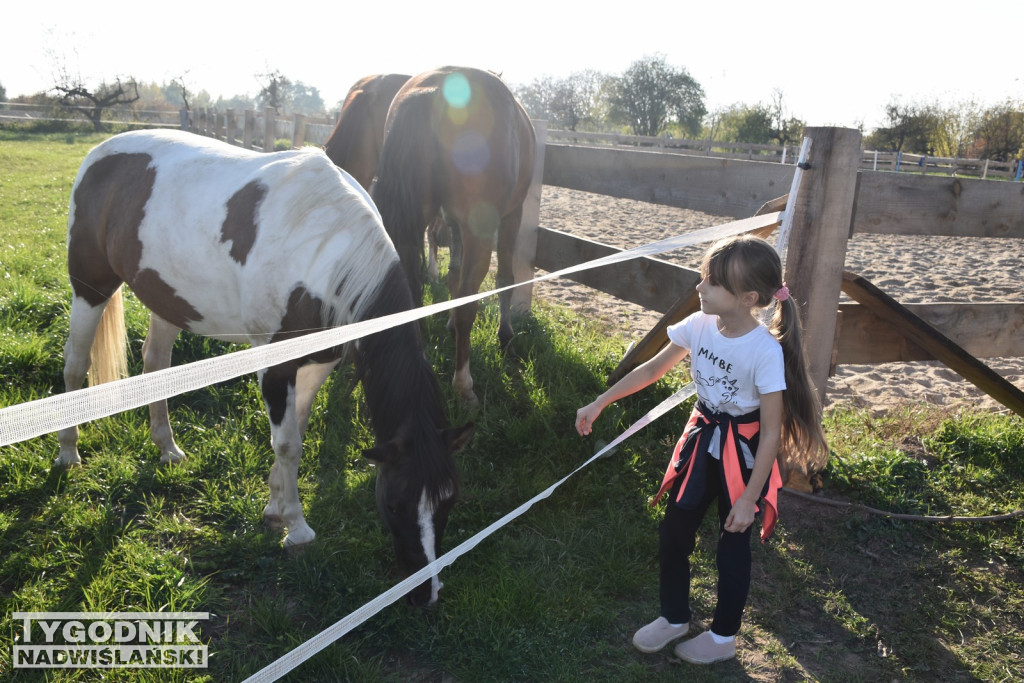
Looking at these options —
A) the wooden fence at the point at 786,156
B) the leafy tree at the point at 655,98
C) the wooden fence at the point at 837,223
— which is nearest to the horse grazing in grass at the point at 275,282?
the wooden fence at the point at 837,223

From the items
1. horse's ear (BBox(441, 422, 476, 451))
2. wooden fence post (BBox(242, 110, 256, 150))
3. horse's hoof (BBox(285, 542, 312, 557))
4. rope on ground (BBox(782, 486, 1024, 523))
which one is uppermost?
wooden fence post (BBox(242, 110, 256, 150))

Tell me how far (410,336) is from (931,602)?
239 cm

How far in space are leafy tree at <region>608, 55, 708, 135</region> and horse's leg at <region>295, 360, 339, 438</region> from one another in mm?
61148

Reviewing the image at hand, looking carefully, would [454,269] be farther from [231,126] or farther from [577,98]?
[577,98]

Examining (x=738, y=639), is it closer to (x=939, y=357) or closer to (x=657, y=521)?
(x=657, y=521)

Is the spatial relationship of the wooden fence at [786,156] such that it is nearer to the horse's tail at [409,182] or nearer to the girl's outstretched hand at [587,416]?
the horse's tail at [409,182]

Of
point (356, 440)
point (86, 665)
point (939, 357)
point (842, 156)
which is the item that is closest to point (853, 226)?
point (842, 156)

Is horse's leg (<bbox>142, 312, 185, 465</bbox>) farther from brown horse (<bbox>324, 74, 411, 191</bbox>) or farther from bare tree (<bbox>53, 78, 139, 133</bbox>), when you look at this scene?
bare tree (<bbox>53, 78, 139, 133</bbox>)

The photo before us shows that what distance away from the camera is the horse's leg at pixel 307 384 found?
9.69 ft

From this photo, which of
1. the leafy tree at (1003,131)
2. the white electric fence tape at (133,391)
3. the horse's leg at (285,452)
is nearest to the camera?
the white electric fence tape at (133,391)

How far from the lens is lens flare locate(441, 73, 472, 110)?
3936 mm

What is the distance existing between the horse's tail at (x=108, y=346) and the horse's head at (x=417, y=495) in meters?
2.01

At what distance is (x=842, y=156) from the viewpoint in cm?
301

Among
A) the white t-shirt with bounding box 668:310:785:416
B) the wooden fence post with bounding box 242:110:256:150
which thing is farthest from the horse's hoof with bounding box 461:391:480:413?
the wooden fence post with bounding box 242:110:256:150
